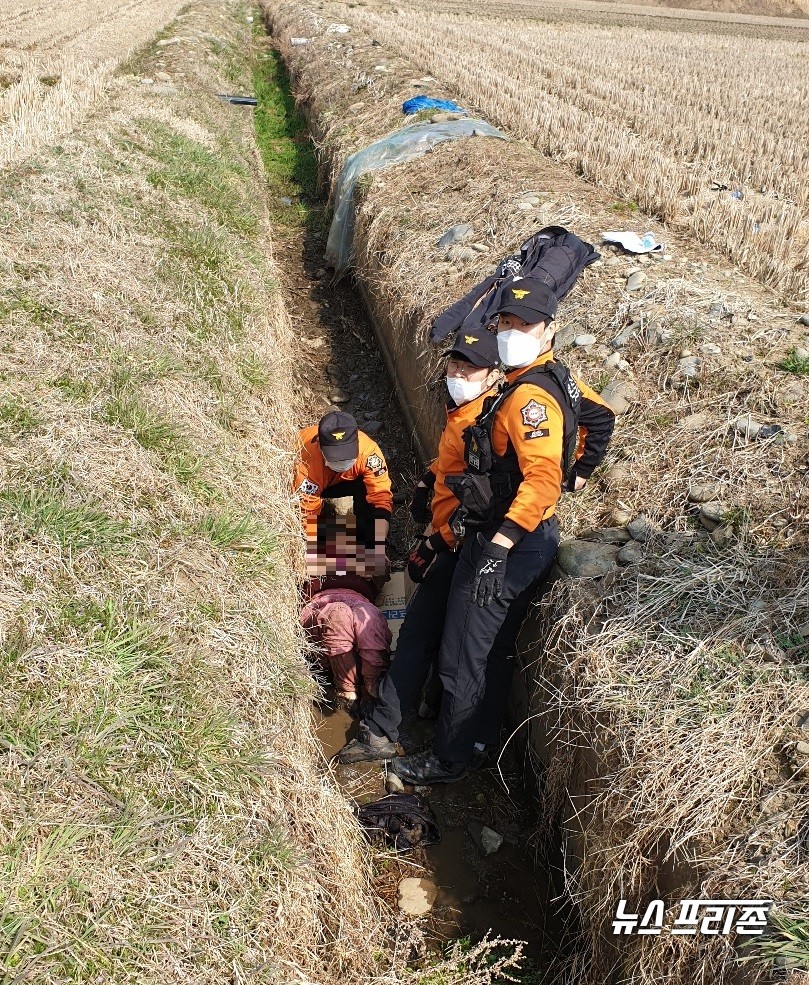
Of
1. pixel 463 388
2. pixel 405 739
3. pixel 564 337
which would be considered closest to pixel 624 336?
pixel 564 337

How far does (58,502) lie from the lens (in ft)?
11.7

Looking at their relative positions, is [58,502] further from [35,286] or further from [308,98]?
[308,98]

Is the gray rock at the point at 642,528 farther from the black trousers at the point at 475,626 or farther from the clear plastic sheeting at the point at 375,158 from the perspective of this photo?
the clear plastic sheeting at the point at 375,158

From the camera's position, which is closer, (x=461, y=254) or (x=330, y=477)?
(x=330, y=477)

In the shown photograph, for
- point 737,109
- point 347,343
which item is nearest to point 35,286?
point 347,343

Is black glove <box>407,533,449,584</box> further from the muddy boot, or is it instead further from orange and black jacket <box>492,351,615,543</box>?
the muddy boot

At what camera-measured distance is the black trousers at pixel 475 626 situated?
378 centimetres

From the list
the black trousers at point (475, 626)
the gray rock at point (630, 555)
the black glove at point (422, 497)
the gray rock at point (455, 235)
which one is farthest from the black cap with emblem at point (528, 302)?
the gray rock at point (455, 235)

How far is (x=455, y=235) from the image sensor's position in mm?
7223

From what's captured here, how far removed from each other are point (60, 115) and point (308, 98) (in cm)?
544

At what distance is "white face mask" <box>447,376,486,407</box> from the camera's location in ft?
13.1

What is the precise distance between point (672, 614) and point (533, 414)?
1094 mm

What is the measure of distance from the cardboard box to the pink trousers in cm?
33

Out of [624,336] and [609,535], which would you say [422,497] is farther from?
[624,336]
